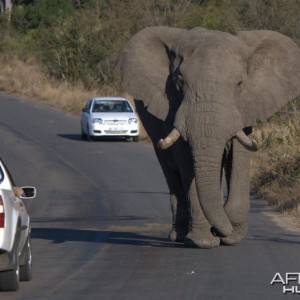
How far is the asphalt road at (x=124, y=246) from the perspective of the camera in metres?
11.7

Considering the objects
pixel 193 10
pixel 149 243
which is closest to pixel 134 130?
pixel 193 10

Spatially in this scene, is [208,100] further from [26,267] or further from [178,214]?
[26,267]

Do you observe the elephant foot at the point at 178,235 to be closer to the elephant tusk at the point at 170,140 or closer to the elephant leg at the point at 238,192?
the elephant leg at the point at 238,192

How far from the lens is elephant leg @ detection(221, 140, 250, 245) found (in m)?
14.9

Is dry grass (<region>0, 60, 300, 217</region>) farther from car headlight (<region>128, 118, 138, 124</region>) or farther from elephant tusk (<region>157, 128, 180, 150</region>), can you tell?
elephant tusk (<region>157, 128, 180, 150</region>)

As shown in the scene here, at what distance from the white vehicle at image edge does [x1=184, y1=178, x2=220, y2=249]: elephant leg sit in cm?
289

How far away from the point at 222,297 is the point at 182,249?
156 inches

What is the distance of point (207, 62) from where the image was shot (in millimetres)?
14375

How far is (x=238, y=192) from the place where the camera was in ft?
48.9

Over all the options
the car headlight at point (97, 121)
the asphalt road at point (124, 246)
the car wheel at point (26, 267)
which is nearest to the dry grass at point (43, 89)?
the car headlight at point (97, 121)

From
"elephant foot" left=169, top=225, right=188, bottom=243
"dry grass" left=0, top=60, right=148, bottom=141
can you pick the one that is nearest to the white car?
"dry grass" left=0, top=60, right=148, bottom=141

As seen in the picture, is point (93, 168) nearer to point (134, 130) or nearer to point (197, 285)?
point (134, 130)

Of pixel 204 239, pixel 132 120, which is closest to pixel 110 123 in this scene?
pixel 132 120

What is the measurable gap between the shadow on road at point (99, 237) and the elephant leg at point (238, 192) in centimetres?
89
